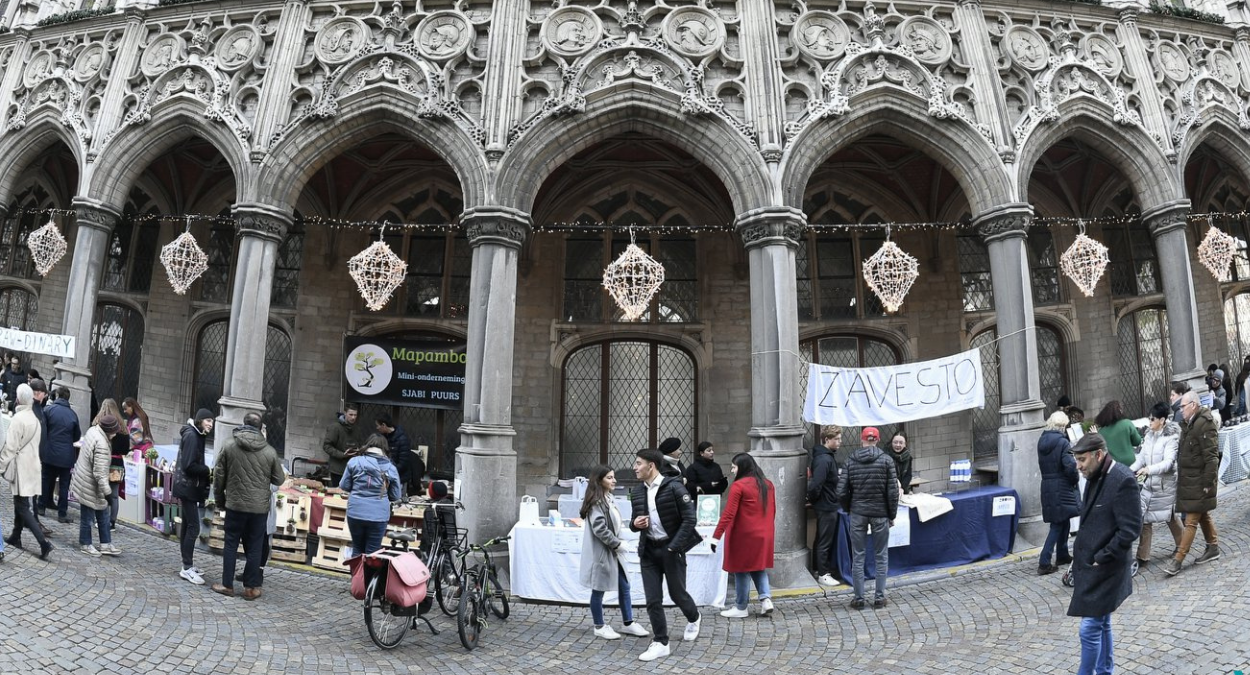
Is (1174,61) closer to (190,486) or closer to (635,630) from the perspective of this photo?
(635,630)

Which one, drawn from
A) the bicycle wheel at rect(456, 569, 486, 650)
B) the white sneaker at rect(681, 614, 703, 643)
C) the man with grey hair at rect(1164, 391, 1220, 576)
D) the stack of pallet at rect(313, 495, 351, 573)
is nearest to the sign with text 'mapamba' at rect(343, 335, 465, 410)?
the stack of pallet at rect(313, 495, 351, 573)

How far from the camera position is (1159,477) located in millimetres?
6949

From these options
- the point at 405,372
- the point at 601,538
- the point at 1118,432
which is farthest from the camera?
the point at 405,372

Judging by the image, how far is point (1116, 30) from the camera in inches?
455

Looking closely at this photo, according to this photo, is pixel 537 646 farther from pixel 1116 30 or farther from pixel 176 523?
pixel 1116 30

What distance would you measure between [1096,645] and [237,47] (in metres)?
13.0

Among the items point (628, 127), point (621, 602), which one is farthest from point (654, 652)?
point (628, 127)

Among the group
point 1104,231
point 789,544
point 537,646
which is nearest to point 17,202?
point 537,646

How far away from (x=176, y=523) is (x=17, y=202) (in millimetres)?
10943

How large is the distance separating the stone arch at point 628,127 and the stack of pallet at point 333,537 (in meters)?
4.50

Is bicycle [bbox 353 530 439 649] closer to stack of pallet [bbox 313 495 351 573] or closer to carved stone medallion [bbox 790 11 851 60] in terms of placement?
stack of pallet [bbox 313 495 351 573]

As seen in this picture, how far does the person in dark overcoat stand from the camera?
7.43m

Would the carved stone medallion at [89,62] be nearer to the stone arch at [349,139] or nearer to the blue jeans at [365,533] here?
the stone arch at [349,139]

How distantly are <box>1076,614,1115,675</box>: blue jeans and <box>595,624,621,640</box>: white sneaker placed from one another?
3.63 metres
